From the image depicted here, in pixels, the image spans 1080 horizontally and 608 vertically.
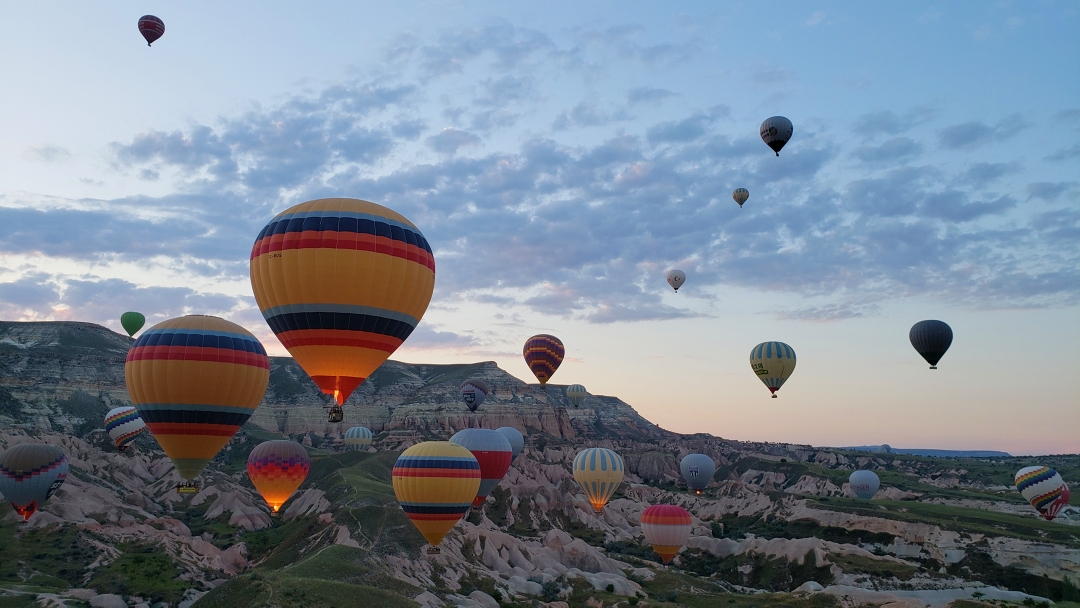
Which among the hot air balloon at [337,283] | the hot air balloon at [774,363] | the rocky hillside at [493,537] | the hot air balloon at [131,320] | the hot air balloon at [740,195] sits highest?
the hot air balloon at [740,195]

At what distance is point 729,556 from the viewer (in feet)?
233

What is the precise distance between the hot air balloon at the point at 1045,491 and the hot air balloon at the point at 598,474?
42.6 meters

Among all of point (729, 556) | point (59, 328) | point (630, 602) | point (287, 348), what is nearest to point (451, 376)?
point (59, 328)

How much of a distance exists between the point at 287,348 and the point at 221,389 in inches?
261

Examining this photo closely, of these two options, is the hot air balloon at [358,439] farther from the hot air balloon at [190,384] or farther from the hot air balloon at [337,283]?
the hot air balloon at [337,283]

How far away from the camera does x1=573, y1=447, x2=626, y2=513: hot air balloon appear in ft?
217

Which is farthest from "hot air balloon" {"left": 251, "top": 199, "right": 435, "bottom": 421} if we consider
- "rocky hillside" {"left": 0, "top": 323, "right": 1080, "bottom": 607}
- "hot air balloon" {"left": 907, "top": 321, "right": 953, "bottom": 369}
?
"hot air balloon" {"left": 907, "top": 321, "right": 953, "bottom": 369}

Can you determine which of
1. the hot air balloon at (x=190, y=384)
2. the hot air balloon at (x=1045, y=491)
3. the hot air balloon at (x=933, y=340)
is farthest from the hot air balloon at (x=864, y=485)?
the hot air balloon at (x=190, y=384)

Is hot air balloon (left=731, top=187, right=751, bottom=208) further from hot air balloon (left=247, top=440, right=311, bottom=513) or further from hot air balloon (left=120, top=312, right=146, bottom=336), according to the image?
hot air balloon (left=120, top=312, right=146, bottom=336)

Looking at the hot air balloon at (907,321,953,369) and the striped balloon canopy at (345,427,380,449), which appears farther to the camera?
the striped balloon canopy at (345,427,380,449)

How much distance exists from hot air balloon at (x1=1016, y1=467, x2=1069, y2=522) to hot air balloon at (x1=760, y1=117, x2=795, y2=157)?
1825 inches

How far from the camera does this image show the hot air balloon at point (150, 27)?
177ft

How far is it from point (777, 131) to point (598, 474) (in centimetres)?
3342

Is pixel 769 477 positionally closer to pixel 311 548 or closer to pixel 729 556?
pixel 729 556
